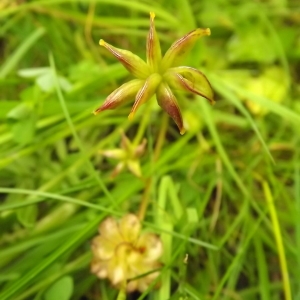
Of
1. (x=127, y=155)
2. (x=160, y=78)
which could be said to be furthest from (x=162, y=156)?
(x=160, y=78)

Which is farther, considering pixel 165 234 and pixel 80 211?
pixel 80 211

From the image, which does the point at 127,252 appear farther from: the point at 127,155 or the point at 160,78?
the point at 160,78

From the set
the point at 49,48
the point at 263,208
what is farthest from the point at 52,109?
the point at 263,208

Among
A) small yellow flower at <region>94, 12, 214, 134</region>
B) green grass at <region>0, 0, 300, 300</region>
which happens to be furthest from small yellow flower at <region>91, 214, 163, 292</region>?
small yellow flower at <region>94, 12, 214, 134</region>

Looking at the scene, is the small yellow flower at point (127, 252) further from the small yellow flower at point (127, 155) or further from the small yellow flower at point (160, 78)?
the small yellow flower at point (160, 78)

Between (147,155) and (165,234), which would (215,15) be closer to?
(147,155)

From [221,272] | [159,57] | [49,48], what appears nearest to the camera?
[159,57]
